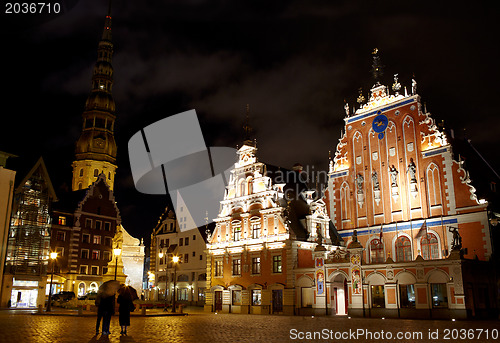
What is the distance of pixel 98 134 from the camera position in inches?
3243

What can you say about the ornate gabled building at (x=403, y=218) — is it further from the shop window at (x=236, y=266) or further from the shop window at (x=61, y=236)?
the shop window at (x=61, y=236)

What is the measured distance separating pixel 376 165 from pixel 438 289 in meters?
13.4

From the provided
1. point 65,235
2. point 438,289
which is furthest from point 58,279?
point 438,289

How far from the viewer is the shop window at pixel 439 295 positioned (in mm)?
31156

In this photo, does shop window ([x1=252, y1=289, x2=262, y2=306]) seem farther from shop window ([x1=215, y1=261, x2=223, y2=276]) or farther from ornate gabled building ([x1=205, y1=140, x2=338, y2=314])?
shop window ([x1=215, y1=261, x2=223, y2=276])

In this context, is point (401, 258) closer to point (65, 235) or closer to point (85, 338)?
point (85, 338)

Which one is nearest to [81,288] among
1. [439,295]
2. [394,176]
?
[394,176]

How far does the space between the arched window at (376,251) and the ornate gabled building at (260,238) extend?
4.01 m

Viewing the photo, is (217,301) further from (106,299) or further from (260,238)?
(106,299)

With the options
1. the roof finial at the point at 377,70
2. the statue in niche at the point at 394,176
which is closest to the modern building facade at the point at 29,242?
the roof finial at the point at 377,70

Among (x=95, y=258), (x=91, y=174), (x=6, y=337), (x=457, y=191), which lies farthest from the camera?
(x=91, y=174)

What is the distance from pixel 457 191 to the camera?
1438 inches

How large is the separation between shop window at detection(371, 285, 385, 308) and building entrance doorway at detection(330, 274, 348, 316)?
272cm

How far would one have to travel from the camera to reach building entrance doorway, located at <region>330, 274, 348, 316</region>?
36.2 m
